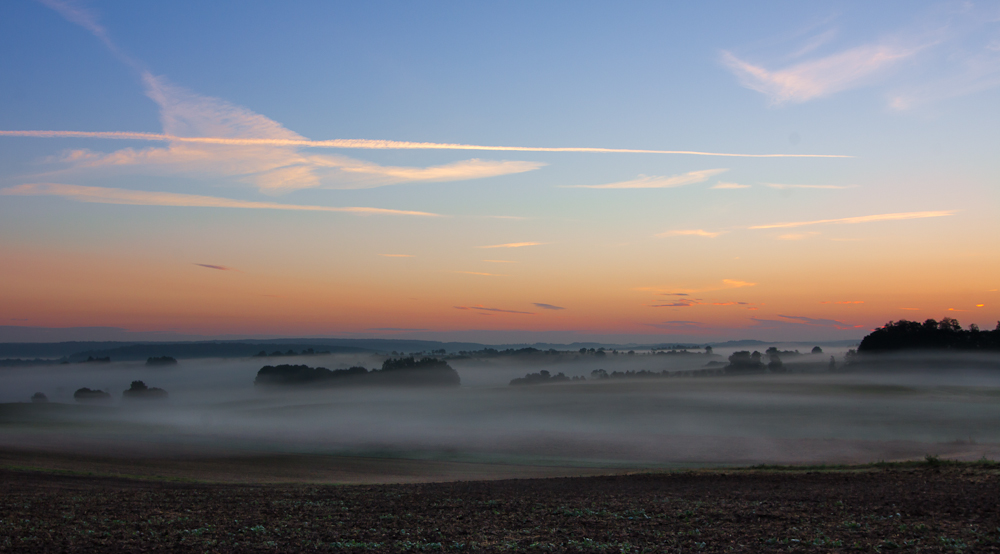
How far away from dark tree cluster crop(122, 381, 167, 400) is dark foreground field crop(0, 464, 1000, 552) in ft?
579

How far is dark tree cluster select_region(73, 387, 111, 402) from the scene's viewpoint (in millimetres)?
175125

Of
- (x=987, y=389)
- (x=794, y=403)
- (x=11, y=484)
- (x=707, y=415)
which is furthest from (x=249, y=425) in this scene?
(x=987, y=389)

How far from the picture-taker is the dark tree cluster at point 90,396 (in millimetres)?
175125

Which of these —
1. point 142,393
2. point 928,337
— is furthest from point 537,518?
point 142,393

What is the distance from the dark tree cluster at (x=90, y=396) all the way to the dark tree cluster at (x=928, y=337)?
210 metres

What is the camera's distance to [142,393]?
183500mm

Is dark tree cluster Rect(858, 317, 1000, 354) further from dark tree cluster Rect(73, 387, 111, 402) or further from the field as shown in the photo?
dark tree cluster Rect(73, 387, 111, 402)

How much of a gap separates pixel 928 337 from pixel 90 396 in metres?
224

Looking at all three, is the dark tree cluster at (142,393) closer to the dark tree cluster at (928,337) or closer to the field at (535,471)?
the field at (535,471)

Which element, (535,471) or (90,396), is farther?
(90,396)

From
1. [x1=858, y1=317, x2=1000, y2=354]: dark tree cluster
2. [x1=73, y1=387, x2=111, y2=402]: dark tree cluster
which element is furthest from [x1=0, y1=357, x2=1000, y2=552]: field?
[x1=73, y1=387, x2=111, y2=402]: dark tree cluster

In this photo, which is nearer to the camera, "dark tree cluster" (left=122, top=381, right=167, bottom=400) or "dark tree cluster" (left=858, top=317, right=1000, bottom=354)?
"dark tree cluster" (left=858, top=317, right=1000, bottom=354)

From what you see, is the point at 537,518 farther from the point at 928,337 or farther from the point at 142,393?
the point at 142,393

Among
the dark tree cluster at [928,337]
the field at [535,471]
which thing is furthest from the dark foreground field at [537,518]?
the dark tree cluster at [928,337]
